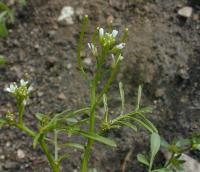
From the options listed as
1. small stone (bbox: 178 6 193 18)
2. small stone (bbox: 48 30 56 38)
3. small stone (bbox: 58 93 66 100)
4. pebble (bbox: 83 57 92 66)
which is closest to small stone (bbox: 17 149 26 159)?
small stone (bbox: 58 93 66 100)

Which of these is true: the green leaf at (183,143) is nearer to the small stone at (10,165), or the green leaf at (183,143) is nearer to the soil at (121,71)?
the soil at (121,71)

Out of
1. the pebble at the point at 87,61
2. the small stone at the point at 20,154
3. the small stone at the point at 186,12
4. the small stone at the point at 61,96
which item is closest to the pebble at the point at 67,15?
the pebble at the point at 87,61

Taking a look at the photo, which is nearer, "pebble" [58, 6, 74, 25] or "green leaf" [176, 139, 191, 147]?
"green leaf" [176, 139, 191, 147]

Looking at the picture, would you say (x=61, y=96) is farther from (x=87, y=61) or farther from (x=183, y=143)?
(x=183, y=143)

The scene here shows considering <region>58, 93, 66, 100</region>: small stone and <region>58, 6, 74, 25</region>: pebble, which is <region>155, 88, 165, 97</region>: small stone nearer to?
<region>58, 93, 66, 100</region>: small stone

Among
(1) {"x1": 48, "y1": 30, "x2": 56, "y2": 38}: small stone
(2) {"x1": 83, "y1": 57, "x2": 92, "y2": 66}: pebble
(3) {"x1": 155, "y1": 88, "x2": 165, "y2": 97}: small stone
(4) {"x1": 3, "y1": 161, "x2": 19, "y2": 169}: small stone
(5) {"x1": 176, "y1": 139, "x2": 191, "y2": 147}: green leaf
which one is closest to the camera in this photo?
(5) {"x1": 176, "y1": 139, "x2": 191, "y2": 147}: green leaf

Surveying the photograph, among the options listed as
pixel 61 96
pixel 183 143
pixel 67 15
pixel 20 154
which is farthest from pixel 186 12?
pixel 20 154
